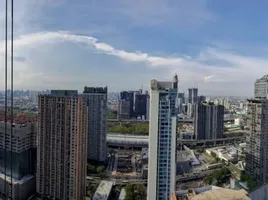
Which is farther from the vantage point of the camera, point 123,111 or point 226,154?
point 123,111

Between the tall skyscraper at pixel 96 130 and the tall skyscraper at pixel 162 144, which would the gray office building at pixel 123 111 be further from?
the tall skyscraper at pixel 162 144

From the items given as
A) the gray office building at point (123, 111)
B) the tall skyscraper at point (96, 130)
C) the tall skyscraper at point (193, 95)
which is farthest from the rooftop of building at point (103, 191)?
the tall skyscraper at point (193, 95)

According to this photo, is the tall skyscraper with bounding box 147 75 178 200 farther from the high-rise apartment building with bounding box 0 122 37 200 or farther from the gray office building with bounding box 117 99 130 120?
the gray office building with bounding box 117 99 130 120

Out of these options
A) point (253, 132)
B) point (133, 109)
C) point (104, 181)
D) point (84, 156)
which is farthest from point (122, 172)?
point (133, 109)

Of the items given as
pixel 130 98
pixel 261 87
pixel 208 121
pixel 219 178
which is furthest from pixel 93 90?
pixel 130 98

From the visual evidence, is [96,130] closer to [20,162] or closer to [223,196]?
[20,162]

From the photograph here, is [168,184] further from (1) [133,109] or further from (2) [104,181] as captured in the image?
(1) [133,109]
